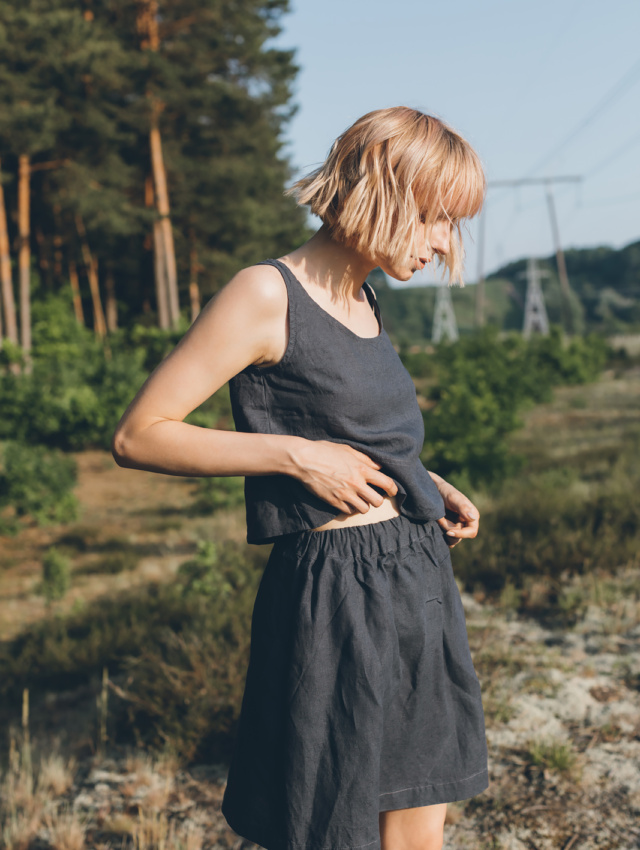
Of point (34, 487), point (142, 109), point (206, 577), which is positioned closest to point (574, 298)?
point (142, 109)

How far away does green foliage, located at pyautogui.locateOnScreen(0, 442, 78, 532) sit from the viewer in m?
11.6

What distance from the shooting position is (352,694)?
1385mm

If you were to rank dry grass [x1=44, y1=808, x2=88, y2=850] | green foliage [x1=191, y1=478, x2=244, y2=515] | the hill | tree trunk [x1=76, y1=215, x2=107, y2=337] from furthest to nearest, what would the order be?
the hill < tree trunk [x1=76, y1=215, x2=107, y2=337] < green foliage [x1=191, y1=478, x2=244, y2=515] < dry grass [x1=44, y1=808, x2=88, y2=850]

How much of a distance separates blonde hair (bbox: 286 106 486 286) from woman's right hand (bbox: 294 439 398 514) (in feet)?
1.34

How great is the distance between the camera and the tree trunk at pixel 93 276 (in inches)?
1067

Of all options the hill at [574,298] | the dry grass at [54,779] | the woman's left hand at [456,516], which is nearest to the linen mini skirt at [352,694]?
the woman's left hand at [456,516]

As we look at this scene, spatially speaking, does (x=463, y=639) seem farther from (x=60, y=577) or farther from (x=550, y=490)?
(x=60, y=577)

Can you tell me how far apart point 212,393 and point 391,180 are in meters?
0.54

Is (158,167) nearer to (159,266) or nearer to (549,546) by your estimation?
(159,266)

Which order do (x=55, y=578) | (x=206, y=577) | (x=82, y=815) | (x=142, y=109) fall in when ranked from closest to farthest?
1. (x=82, y=815)
2. (x=206, y=577)
3. (x=55, y=578)
4. (x=142, y=109)

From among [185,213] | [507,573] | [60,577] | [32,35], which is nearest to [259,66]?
[185,213]

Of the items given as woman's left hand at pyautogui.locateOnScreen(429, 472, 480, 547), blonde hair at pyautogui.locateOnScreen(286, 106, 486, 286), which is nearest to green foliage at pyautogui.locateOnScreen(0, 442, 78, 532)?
woman's left hand at pyautogui.locateOnScreen(429, 472, 480, 547)

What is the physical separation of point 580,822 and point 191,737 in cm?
166

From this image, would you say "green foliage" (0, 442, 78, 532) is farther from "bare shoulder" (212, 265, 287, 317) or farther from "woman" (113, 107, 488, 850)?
"bare shoulder" (212, 265, 287, 317)
